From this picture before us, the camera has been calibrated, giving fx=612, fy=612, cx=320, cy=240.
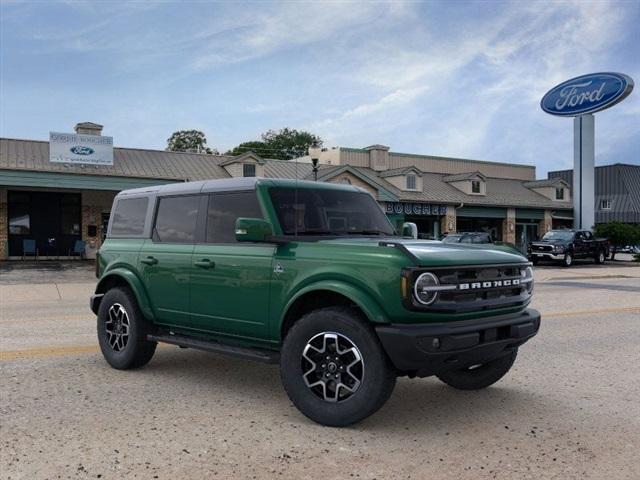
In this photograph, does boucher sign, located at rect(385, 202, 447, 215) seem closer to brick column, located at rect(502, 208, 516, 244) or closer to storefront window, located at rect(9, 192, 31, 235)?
brick column, located at rect(502, 208, 516, 244)

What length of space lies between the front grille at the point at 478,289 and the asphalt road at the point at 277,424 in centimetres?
94

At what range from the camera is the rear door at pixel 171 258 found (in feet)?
19.1

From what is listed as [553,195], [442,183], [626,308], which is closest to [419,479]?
[626,308]

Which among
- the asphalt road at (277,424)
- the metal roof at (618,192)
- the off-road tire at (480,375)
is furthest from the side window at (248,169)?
the metal roof at (618,192)

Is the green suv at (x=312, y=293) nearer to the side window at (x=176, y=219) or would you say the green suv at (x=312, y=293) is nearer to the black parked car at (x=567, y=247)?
the side window at (x=176, y=219)

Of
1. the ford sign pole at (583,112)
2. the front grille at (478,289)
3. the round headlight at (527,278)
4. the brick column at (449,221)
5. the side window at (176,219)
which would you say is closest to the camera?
the front grille at (478,289)

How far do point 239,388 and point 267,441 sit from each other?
4.78 ft

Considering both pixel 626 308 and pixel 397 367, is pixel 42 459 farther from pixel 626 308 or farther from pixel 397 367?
pixel 626 308

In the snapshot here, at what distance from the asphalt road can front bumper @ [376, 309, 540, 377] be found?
0.55 metres

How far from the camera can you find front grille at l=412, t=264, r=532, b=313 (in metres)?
4.50

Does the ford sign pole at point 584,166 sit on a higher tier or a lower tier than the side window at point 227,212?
higher

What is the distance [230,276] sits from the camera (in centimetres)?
537

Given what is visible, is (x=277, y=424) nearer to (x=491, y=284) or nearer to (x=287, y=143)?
(x=491, y=284)

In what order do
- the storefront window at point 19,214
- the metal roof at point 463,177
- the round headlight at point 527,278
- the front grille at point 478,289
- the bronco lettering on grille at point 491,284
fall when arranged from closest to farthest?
the front grille at point 478,289
the bronco lettering on grille at point 491,284
the round headlight at point 527,278
the storefront window at point 19,214
the metal roof at point 463,177
